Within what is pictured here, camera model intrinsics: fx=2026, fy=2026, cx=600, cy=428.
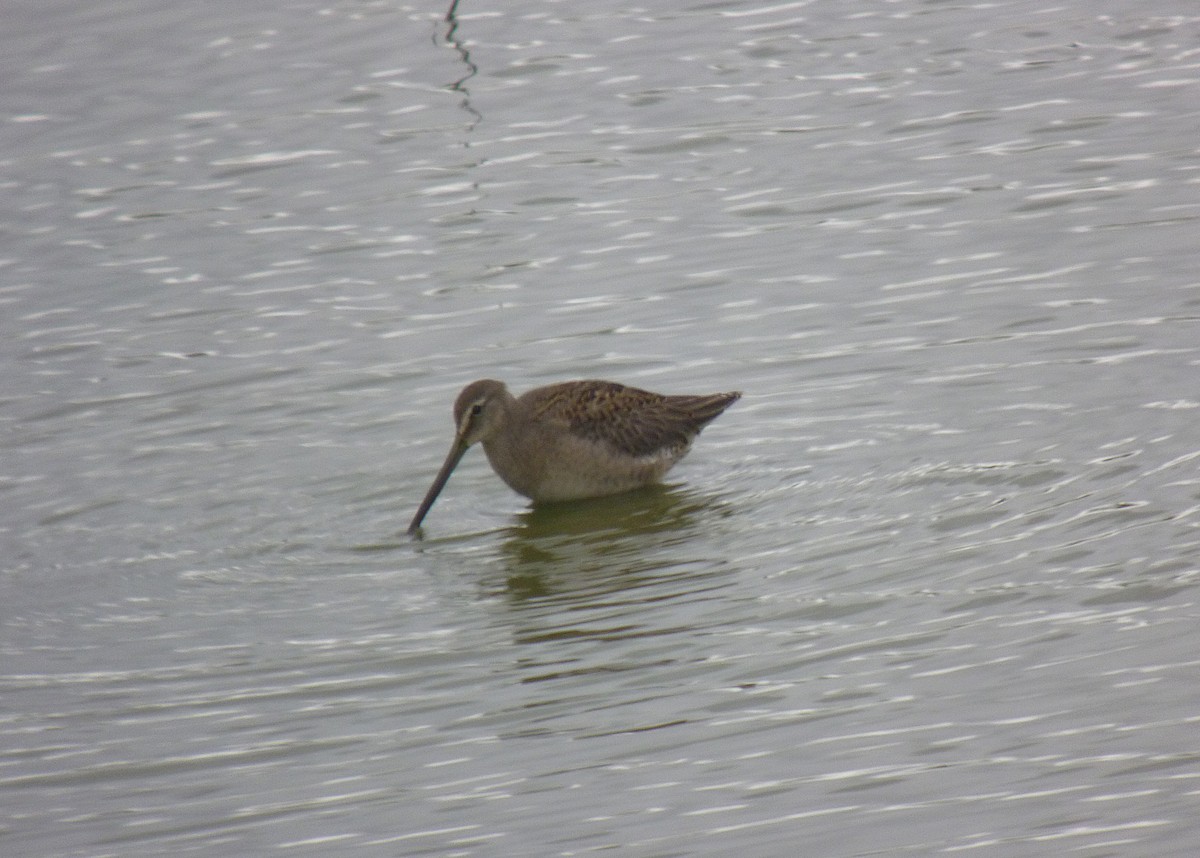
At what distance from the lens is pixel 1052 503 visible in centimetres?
744

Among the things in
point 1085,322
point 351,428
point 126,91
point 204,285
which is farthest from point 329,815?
point 126,91

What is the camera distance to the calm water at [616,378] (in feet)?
18.8

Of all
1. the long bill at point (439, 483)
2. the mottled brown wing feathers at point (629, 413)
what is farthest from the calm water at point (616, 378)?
the mottled brown wing feathers at point (629, 413)

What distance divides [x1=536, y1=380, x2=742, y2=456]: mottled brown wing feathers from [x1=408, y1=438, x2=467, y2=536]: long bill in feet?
1.43

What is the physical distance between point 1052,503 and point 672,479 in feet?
6.43

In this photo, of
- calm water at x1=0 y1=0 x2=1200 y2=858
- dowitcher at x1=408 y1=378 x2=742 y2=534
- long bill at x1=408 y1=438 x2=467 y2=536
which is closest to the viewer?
calm water at x1=0 y1=0 x2=1200 y2=858

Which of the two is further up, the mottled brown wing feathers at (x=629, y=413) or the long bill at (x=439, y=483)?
the mottled brown wing feathers at (x=629, y=413)

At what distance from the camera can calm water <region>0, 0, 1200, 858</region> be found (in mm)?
5738

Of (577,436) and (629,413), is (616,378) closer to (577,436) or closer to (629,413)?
(629,413)

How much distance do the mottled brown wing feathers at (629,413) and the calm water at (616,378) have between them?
0.76ft

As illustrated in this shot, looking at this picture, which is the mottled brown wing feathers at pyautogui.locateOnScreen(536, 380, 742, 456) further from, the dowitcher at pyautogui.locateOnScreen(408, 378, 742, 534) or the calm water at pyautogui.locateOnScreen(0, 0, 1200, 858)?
the calm water at pyautogui.locateOnScreen(0, 0, 1200, 858)

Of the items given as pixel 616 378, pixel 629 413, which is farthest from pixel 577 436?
pixel 616 378

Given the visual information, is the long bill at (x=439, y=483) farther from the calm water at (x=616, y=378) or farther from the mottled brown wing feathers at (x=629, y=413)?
the mottled brown wing feathers at (x=629, y=413)

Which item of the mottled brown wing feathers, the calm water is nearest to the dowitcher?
the mottled brown wing feathers
